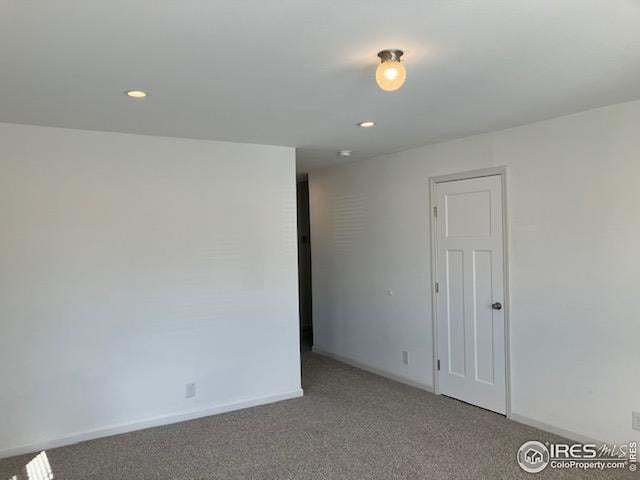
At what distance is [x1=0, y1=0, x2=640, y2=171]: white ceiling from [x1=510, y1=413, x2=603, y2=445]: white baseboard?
2.31 m

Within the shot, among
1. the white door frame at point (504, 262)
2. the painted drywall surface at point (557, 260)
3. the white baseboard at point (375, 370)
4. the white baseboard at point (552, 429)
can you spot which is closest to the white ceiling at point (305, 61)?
the painted drywall surface at point (557, 260)

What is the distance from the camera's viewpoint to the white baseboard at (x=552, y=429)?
3358 mm

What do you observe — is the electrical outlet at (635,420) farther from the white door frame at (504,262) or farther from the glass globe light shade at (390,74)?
the glass globe light shade at (390,74)

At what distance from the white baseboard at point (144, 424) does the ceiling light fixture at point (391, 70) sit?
3.18 meters

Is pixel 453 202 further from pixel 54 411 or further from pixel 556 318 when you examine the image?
pixel 54 411

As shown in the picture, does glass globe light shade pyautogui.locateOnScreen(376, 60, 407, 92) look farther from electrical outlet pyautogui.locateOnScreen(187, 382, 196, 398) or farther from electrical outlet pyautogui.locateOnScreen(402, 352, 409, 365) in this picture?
electrical outlet pyautogui.locateOnScreen(402, 352, 409, 365)

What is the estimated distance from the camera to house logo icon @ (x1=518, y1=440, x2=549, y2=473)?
307 cm

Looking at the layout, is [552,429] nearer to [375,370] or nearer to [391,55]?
[375,370]

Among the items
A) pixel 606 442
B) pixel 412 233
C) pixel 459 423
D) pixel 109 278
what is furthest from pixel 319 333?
pixel 606 442

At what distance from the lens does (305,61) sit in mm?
2285

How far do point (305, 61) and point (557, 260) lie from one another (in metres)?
2.42

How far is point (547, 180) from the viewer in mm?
3574

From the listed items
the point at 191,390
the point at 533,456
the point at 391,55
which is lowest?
the point at 533,456

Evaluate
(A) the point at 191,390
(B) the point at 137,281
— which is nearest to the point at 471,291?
(A) the point at 191,390
